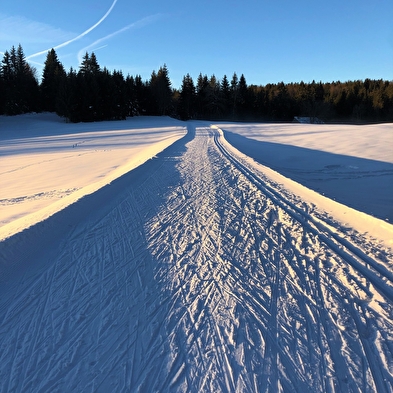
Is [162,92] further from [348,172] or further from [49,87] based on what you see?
[348,172]

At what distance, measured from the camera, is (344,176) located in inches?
389

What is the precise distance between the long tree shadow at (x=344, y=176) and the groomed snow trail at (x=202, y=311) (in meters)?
2.22

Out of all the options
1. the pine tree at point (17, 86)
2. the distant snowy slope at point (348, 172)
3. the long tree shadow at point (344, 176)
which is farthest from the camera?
the pine tree at point (17, 86)

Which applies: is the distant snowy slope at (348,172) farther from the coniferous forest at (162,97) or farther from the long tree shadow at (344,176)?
the coniferous forest at (162,97)

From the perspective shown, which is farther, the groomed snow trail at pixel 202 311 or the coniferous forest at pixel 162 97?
the coniferous forest at pixel 162 97

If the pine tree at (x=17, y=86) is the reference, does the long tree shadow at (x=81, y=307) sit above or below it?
below

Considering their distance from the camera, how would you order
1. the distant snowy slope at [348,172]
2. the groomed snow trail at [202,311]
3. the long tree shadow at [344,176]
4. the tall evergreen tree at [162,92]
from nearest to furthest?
the groomed snow trail at [202,311] → the long tree shadow at [344,176] → the distant snowy slope at [348,172] → the tall evergreen tree at [162,92]

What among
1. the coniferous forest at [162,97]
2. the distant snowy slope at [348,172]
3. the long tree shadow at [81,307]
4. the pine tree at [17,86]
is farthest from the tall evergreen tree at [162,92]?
the long tree shadow at [81,307]

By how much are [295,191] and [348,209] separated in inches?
74.9

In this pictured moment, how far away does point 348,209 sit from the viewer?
19.1 feet

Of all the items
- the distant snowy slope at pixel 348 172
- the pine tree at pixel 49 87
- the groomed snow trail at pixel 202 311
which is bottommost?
the distant snowy slope at pixel 348 172

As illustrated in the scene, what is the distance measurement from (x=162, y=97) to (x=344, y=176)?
59450mm

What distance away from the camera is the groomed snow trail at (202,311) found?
231 centimetres

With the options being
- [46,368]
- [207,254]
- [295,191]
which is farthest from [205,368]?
[295,191]
